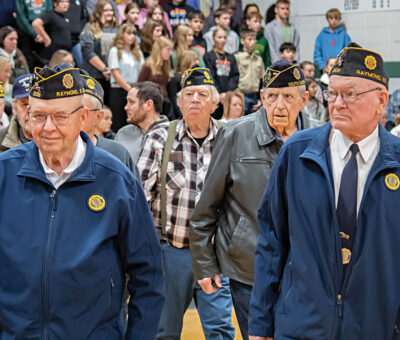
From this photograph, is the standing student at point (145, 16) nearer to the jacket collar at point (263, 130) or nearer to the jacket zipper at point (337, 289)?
the jacket collar at point (263, 130)

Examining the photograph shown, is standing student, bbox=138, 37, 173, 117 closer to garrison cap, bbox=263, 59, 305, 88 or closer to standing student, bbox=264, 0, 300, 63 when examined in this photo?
standing student, bbox=264, 0, 300, 63

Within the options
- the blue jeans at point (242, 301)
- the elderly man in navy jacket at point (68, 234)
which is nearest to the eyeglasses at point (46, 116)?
the elderly man in navy jacket at point (68, 234)

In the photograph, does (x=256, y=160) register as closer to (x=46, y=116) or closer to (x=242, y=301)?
(x=242, y=301)

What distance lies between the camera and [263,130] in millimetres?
3992

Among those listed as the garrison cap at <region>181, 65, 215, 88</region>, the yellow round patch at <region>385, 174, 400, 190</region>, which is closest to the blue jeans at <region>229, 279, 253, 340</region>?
the yellow round patch at <region>385, 174, 400, 190</region>

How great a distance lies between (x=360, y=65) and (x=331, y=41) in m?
12.0

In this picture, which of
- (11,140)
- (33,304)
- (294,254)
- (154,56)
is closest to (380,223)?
(294,254)

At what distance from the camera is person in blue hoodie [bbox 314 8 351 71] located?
14492mm

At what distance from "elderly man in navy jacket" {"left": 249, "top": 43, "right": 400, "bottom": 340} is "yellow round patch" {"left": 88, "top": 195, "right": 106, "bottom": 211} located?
2.49 ft

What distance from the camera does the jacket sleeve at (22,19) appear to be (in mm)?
10469

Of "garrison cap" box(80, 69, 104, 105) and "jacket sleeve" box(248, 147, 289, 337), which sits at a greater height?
"garrison cap" box(80, 69, 104, 105)

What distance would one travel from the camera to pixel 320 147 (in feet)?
9.52

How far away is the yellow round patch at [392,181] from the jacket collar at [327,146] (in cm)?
4

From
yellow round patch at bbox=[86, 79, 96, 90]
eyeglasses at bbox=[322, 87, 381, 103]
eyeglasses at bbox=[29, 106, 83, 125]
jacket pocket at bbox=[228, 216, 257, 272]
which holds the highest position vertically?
eyeglasses at bbox=[322, 87, 381, 103]
